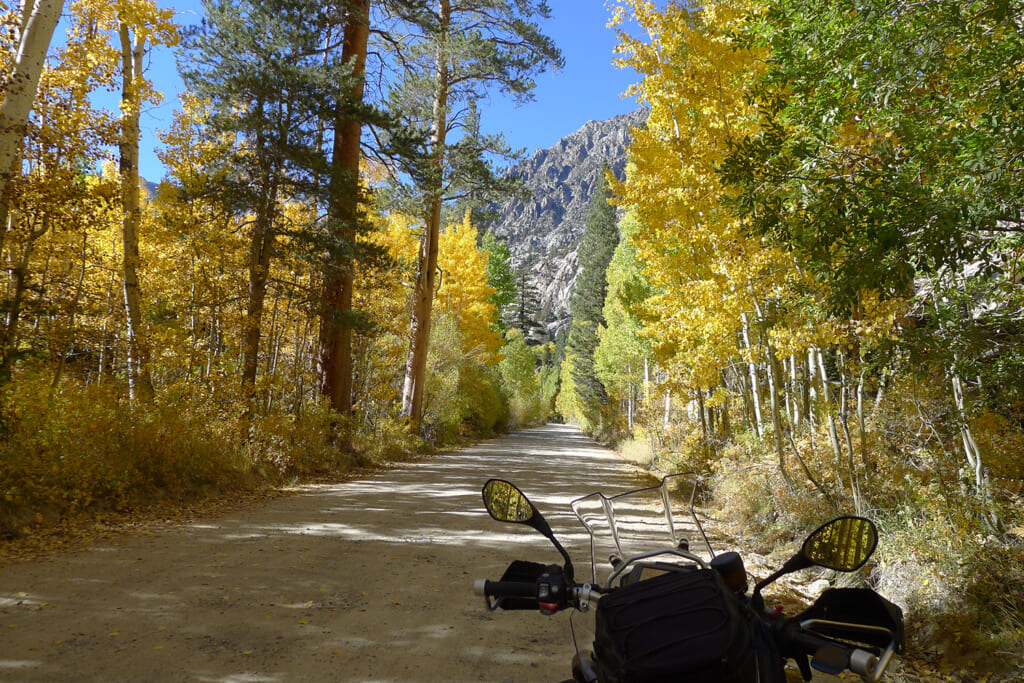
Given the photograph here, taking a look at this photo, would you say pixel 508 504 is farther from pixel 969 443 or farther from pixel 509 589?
pixel 969 443

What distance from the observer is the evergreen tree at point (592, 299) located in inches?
1582

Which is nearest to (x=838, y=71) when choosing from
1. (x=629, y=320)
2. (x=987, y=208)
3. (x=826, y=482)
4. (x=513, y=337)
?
(x=987, y=208)

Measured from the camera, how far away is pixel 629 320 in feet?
70.5

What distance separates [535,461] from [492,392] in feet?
50.0

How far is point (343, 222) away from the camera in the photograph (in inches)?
468

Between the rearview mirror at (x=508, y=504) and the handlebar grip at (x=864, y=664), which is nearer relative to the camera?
the handlebar grip at (x=864, y=664)

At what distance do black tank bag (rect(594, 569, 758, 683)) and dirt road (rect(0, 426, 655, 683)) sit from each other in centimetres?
238

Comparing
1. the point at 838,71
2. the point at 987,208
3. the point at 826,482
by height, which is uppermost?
the point at 838,71

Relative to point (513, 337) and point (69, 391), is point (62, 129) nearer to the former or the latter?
point (69, 391)

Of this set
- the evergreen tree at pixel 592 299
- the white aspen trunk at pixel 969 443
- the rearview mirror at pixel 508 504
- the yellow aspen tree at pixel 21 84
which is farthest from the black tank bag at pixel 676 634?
the evergreen tree at pixel 592 299

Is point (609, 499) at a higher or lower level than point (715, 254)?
lower

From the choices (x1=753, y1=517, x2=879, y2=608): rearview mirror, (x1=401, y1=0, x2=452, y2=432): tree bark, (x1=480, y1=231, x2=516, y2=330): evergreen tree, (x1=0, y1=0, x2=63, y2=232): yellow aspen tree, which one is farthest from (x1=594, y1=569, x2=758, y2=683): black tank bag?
(x1=480, y1=231, x2=516, y2=330): evergreen tree

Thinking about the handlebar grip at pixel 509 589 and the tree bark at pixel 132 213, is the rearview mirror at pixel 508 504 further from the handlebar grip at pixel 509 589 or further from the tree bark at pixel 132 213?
the tree bark at pixel 132 213

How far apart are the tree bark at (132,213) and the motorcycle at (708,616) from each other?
991cm
